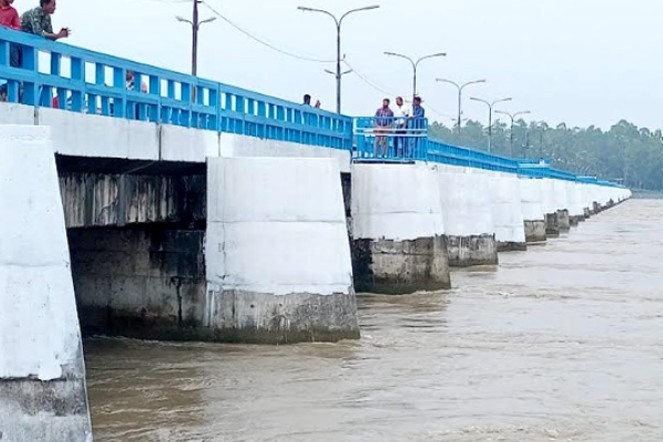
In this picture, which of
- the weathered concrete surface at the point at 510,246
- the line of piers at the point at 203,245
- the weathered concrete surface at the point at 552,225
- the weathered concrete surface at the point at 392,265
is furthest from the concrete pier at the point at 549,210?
the line of piers at the point at 203,245

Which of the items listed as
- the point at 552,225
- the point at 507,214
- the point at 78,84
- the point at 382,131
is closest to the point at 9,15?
the point at 78,84

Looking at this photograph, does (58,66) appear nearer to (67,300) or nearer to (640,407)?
(67,300)

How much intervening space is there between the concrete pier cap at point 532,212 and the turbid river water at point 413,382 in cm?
2693

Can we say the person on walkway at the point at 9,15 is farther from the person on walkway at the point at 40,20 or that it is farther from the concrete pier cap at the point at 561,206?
the concrete pier cap at the point at 561,206

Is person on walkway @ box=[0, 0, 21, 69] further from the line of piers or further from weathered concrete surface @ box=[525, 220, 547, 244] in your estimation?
weathered concrete surface @ box=[525, 220, 547, 244]

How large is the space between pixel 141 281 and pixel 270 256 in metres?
2.02

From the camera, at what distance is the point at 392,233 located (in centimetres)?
2344

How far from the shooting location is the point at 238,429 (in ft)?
37.0

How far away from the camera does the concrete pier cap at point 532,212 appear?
4878 centimetres

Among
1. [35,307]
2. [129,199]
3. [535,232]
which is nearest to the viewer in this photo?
[35,307]

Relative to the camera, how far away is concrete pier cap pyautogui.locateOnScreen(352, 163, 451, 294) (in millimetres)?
23438

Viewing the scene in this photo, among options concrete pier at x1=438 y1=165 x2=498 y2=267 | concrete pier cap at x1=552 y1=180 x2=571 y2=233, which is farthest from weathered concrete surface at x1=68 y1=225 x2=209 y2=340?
concrete pier cap at x1=552 y1=180 x2=571 y2=233

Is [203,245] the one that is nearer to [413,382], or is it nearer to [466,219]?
[413,382]

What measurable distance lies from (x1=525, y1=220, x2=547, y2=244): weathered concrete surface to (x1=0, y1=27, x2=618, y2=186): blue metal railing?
23706 mm
